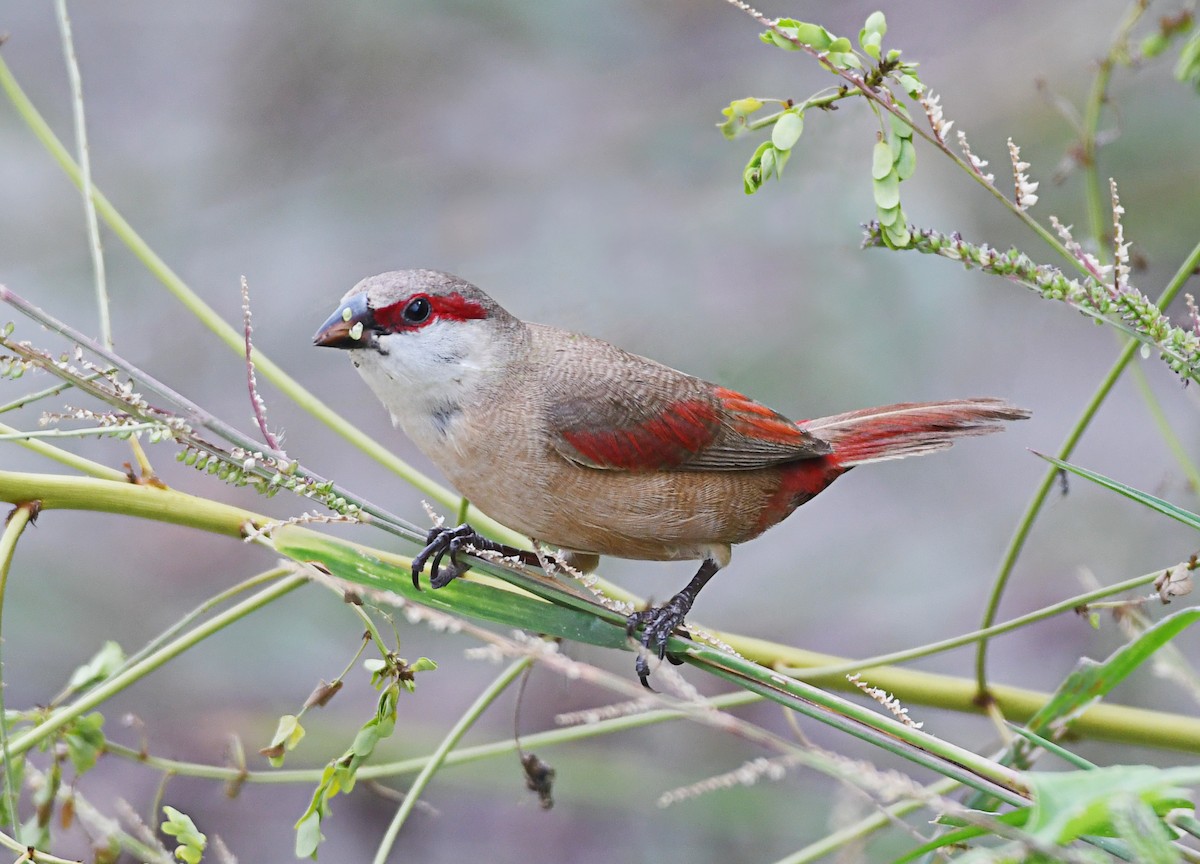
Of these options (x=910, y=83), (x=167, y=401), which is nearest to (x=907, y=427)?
(x=910, y=83)

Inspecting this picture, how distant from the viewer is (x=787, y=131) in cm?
150

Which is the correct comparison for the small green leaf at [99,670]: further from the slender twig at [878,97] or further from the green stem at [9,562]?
the slender twig at [878,97]

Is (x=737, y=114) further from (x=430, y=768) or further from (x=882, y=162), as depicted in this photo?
(x=430, y=768)

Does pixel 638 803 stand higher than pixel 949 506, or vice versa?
pixel 949 506

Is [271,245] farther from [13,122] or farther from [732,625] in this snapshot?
[732,625]

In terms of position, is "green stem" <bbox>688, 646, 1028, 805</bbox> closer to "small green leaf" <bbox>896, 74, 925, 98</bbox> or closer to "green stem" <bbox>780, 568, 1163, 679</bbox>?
"green stem" <bbox>780, 568, 1163, 679</bbox>

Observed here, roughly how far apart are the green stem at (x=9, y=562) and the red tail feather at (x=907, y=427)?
1685 mm

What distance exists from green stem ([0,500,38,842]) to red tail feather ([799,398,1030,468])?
1685mm

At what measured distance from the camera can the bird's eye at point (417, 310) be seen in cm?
231

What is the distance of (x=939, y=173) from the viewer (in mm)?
4238

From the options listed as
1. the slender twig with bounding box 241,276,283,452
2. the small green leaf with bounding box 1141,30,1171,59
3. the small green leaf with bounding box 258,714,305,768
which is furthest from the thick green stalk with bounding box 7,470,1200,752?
the small green leaf with bounding box 1141,30,1171,59

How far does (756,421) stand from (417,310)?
Answer: 784 mm

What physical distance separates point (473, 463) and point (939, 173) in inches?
102

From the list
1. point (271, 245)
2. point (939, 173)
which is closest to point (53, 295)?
point (271, 245)
